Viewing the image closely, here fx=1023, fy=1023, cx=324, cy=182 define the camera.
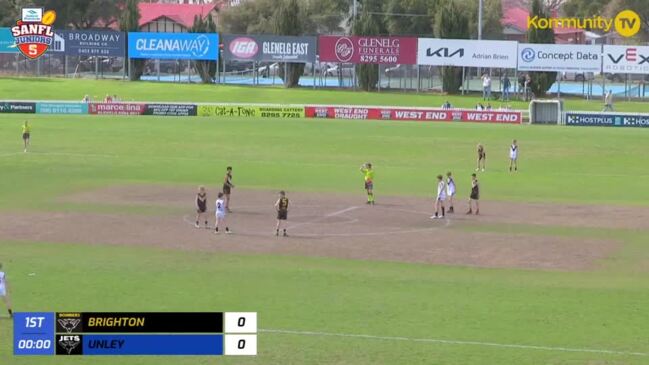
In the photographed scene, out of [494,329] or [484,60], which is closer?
[494,329]

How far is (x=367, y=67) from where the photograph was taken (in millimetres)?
95500

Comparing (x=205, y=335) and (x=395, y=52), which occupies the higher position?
(x=395, y=52)

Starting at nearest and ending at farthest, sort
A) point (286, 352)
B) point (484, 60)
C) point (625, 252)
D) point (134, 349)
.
Answer: 1. point (134, 349)
2. point (286, 352)
3. point (625, 252)
4. point (484, 60)

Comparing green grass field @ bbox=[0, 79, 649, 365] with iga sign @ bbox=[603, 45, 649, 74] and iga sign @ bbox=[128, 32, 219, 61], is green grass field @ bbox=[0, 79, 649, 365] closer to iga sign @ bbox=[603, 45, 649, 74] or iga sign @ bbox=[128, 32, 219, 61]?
iga sign @ bbox=[603, 45, 649, 74]

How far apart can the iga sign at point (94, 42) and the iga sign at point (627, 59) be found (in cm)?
4522

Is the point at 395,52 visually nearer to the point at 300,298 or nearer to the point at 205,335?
the point at 300,298

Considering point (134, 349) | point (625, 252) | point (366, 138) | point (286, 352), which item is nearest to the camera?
point (134, 349)

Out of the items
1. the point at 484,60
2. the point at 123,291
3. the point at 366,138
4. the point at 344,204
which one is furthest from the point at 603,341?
the point at 484,60

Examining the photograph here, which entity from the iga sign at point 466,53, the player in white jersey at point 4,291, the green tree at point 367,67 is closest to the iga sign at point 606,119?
the iga sign at point 466,53

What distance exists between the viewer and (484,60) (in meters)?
90.6

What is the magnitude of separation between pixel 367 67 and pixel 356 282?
6982cm

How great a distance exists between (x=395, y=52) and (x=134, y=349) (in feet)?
256

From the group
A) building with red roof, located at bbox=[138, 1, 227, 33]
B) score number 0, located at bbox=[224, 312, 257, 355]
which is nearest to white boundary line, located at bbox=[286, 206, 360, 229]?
score number 0, located at bbox=[224, 312, 257, 355]
